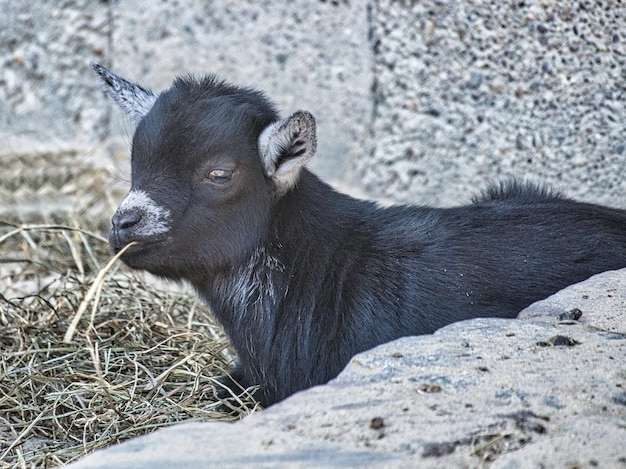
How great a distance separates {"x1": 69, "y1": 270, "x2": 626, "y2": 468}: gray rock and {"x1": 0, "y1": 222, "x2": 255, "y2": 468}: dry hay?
3.72ft

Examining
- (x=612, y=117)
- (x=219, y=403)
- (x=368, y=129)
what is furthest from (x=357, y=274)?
(x=368, y=129)

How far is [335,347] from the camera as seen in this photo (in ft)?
13.9

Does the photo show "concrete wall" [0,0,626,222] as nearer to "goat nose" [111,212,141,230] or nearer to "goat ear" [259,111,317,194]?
"goat nose" [111,212,141,230]

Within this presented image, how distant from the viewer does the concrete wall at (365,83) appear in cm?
581

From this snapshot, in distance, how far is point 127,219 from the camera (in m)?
4.13

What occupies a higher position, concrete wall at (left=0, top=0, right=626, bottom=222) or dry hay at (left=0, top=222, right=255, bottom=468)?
concrete wall at (left=0, top=0, right=626, bottom=222)

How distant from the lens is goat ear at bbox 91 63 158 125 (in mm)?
4852

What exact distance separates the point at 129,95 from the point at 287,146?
3.62 feet

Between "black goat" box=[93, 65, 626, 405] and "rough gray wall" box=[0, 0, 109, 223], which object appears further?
"rough gray wall" box=[0, 0, 109, 223]

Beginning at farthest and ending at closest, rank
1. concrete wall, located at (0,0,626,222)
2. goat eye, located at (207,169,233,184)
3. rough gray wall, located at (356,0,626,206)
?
concrete wall, located at (0,0,626,222), rough gray wall, located at (356,0,626,206), goat eye, located at (207,169,233,184)

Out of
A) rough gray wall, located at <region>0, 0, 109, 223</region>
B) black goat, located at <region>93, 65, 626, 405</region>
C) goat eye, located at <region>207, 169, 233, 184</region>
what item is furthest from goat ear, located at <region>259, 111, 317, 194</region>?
rough gray wall, located at <region>0, 0, 109, 223</region>

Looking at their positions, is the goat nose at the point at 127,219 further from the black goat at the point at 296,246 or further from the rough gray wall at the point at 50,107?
the rough gray wall at the point at 50,107

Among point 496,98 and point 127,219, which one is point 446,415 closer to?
point 127,219

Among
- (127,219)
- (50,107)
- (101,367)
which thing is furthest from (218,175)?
(50,107)
